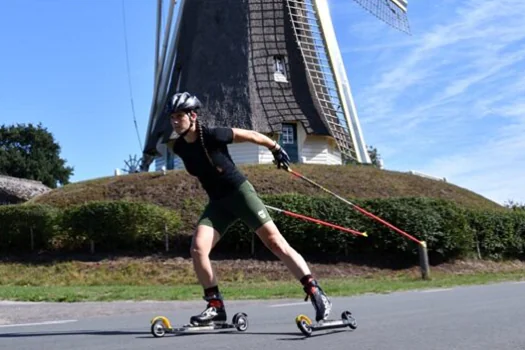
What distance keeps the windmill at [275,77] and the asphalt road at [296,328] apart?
2309cm

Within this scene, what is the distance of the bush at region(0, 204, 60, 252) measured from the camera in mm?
20672

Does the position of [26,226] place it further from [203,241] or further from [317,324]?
[317,324]

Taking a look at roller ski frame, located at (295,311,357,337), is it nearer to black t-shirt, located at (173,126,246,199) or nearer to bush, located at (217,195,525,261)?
black t-shirt, located at (173,126,246,199)

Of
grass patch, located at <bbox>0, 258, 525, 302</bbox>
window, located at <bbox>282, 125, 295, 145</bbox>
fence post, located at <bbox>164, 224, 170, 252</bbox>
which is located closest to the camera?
grass patch, located at <bbox>0, 258, 525, 302</bbox>

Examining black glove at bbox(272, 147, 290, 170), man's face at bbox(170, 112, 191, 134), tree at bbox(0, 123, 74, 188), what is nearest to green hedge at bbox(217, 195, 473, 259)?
black glove at bbox(272, 147, 290, 170)

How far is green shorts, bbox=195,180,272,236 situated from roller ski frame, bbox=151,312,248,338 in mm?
747

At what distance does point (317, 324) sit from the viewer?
16.9 feet

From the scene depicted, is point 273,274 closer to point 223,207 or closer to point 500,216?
point 500,216

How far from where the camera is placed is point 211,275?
5.66 m

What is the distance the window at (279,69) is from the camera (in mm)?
32506

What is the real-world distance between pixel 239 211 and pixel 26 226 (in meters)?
16.8

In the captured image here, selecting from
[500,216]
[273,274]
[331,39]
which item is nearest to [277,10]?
[331,39]

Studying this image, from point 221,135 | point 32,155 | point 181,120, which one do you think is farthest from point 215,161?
point 32,155

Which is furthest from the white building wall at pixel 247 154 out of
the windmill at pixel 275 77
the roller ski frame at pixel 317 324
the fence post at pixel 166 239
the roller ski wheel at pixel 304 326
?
the roller ski wheel at pixel 304 326
